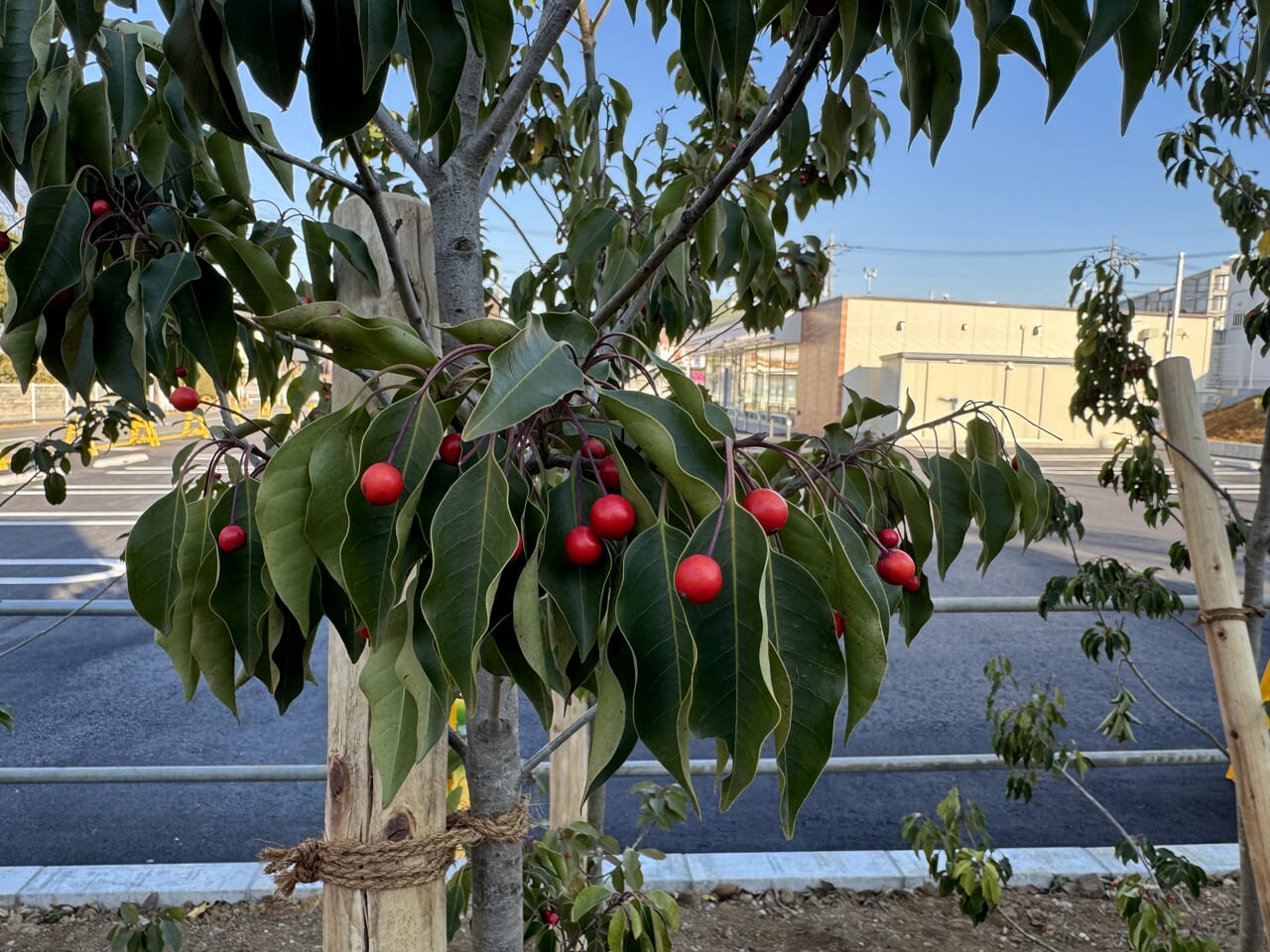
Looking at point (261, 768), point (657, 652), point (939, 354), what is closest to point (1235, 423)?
point (939, 354)

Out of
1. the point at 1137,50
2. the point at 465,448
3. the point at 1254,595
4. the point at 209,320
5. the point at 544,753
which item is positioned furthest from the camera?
the point at 1254,595

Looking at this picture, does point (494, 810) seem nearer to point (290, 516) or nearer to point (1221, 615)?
point (290, 516)

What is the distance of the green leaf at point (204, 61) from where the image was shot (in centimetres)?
50

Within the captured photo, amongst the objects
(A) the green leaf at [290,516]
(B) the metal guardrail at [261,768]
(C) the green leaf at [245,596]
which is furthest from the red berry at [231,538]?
(B) the metal guardrail at [261,768]

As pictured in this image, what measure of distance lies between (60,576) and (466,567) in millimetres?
6871

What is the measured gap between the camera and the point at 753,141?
2.73 ft

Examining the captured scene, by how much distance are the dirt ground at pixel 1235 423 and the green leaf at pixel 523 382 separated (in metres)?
19.1

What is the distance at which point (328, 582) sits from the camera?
653 millimetres

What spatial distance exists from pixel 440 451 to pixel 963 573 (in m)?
6.78

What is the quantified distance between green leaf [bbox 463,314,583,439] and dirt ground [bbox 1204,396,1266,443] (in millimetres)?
19123

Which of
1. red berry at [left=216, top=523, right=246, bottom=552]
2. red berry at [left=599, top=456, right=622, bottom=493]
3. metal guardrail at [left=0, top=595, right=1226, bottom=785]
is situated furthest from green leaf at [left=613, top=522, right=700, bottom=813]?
metal guardrail at [left=0, top=595, right=1226, bottom=785]

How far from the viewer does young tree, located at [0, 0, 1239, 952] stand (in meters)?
0.47

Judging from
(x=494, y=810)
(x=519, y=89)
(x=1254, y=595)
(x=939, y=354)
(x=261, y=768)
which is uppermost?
(x=939, y=354)

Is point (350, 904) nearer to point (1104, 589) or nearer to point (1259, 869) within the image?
point (1259, 869)
